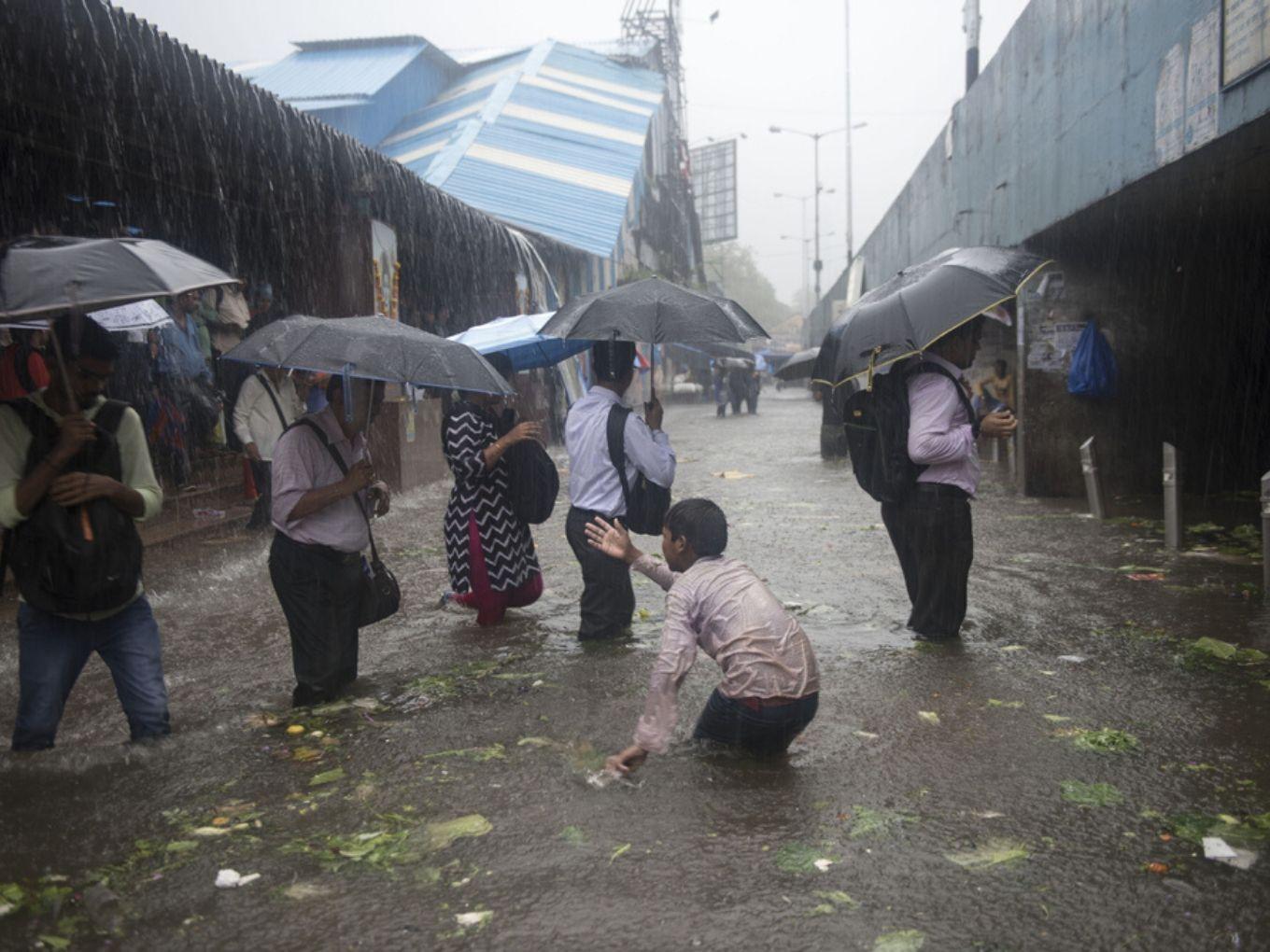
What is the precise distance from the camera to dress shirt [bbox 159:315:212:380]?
8.93 m

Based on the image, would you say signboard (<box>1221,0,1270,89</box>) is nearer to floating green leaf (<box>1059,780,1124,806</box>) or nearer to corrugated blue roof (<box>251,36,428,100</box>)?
floating green leaf (<box>1059,780,1124,806</box>)

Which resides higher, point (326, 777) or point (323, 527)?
point (323, 527)

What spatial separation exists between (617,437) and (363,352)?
145cm

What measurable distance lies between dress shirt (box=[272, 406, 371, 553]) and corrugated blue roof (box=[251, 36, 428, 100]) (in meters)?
20.0

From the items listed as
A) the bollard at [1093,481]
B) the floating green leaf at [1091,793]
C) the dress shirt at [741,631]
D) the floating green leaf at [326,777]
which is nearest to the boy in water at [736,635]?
the dress shirt at [741,631]

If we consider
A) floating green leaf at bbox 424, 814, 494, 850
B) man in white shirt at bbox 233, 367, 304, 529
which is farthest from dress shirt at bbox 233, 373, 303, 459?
floating green leaf at bbox 424, 814, 494, 850

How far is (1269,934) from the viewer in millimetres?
2832

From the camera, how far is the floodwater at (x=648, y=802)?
9.79 ft

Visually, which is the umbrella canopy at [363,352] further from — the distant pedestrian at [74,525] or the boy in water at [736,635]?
the boy in water at [736,635]

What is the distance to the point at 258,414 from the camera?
9297 millimetres

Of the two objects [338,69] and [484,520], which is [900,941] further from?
[338,69]

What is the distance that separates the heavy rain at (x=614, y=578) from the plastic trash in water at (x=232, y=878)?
0.03 metres

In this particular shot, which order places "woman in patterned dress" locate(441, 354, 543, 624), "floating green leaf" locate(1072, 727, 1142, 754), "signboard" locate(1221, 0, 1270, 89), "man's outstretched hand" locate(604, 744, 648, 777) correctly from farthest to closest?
"woman in patterned dress" locate(441, 354, 543, 624), "signboard" locate(1221, 0, 1270, 89), "floating green leaf" locate(1072, 727, 1142, 754), "man's outstretched hand" locate(604, 744, 648, 777)

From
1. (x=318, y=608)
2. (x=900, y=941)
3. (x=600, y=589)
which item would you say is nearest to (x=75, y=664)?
(x=318, y=608)
